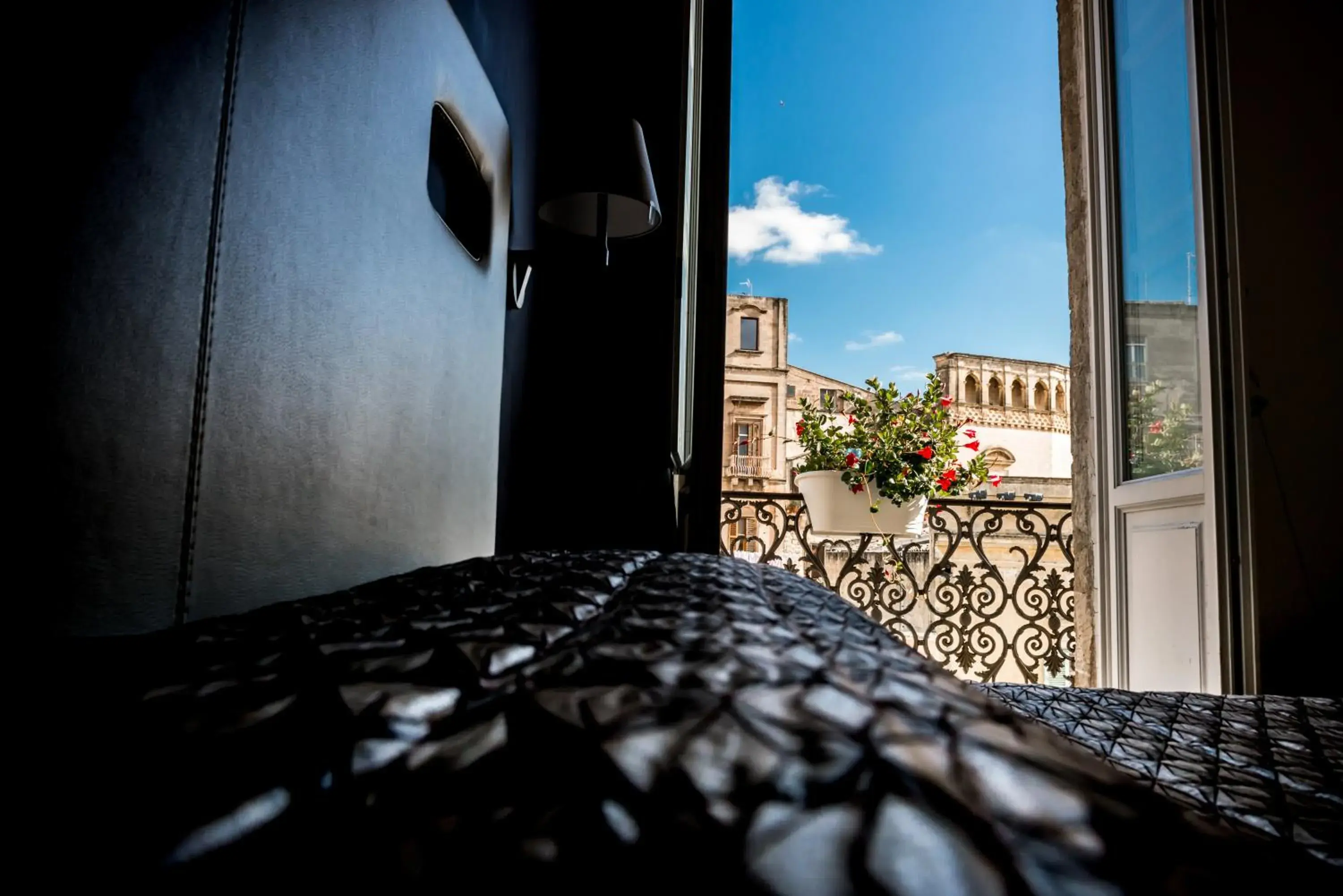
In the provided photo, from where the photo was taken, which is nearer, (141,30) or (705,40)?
(141,30)

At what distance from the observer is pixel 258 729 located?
0.57 ft

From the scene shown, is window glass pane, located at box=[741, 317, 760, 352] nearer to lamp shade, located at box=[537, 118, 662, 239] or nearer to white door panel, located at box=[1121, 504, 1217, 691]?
white door panel, located at box=[1121, 504, 1217, 691]

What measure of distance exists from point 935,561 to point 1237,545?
1.88 meters

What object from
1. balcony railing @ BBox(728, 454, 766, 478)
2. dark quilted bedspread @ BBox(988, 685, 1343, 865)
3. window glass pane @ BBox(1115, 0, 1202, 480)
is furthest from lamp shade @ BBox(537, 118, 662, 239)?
balcony railing @ BBox(728, 454, 766, 478)

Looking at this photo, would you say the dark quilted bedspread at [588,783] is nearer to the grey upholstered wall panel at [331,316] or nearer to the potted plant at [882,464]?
the grey upholstered wall panel at [331,316]

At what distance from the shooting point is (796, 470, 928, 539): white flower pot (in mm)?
2932

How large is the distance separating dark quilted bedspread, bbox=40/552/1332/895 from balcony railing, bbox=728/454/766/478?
59.6ft

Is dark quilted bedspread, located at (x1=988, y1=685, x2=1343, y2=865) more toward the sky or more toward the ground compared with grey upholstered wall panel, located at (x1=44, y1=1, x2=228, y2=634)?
more toward the ground

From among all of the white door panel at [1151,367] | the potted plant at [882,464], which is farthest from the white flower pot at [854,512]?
the white door panel at [1151,367]

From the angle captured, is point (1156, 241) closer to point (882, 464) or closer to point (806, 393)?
point (882, 464)

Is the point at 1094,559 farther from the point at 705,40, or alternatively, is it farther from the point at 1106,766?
the point at 1106,766

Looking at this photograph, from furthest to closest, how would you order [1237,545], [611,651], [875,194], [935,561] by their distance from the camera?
1. [875,194]
2. [935,561]
3. [1237,545]
4. [611,651]

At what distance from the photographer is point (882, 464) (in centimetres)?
294

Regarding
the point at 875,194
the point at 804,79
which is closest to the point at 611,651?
the point at 804,79
